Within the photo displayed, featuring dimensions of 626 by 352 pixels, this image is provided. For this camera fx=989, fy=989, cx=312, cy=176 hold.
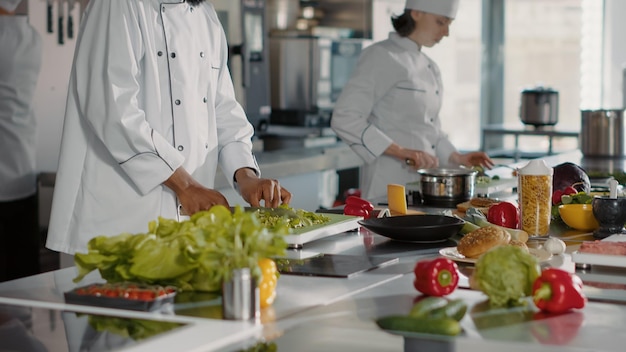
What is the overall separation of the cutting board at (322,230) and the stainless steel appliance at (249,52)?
10.5ft

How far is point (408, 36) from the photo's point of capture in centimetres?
446

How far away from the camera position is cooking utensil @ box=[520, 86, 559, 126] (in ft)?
21.5

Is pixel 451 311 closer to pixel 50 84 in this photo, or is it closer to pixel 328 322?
pixel 328 322

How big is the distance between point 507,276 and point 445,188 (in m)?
1.51

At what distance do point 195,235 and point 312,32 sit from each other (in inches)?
230

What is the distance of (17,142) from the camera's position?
4695 millimetres

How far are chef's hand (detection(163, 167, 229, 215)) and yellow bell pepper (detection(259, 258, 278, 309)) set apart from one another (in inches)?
29.8

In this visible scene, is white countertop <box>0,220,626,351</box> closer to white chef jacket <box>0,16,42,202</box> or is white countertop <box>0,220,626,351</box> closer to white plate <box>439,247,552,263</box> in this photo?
white plate <box>439,247,552,263</box>

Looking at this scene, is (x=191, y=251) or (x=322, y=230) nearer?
(x=191, y=251)

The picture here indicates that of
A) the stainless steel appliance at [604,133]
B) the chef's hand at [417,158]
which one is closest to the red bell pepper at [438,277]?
the chef's hand at [417,158]

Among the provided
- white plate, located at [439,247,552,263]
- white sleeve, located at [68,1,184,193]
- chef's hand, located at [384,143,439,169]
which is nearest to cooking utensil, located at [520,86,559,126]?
chef's hand, located at [384,143,439,169]

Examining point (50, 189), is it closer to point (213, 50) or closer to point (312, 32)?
point (213, 50)

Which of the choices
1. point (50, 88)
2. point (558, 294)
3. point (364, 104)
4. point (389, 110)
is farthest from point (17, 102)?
point (558, 294)

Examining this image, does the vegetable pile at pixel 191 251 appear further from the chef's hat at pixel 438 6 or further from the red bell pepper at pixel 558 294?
the chef's hat at pixel 438 6
